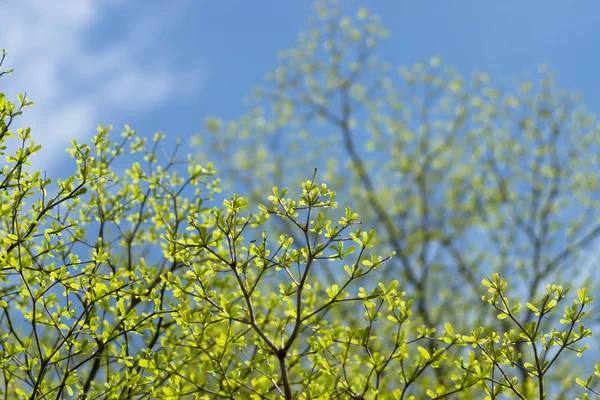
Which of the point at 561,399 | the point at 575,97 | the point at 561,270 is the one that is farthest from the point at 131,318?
the point at 575,97

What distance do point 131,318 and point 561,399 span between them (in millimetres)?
8197

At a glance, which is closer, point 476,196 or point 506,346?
point 506,346

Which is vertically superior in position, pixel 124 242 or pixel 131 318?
pixel 124 242

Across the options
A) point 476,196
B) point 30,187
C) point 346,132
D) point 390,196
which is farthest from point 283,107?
point 30,187

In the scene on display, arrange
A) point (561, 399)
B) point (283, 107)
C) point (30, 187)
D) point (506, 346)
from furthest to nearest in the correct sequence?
1. point (283, 107)
2. point (561, 399)
3. point (30, 187)
4. point (506, 346)

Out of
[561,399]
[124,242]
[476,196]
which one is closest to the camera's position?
[124,242]

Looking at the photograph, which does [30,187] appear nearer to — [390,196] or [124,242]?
[124,242]

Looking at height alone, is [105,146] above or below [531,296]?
below

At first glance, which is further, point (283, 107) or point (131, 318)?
point (283, 107)

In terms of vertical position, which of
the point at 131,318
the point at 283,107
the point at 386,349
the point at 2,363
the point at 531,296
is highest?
the point at 283,107

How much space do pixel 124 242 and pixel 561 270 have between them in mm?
9838

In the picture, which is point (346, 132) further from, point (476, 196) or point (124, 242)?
point (124, 242)

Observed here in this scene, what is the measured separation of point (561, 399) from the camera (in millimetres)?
9500

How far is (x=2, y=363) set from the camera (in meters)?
3.80
